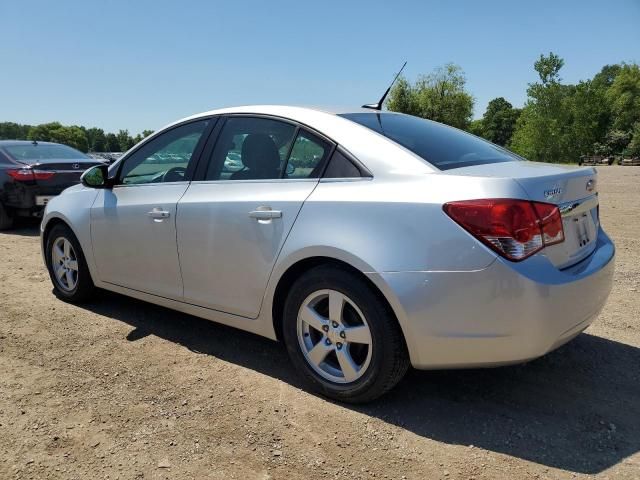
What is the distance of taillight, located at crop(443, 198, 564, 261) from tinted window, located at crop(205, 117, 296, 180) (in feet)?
4.00

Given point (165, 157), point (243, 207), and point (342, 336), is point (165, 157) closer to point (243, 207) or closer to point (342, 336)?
point (243, 207)

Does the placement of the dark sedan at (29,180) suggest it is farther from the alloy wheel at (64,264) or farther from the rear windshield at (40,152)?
the alloy wheel at (64,264)

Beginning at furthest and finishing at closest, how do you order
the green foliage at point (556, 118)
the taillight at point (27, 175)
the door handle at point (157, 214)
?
the green foliage at point (556, 118) → the taillight at point (27, 175) → the door handle at point (157, 214)

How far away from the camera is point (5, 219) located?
8938 mm

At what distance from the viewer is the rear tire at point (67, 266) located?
15.1ft

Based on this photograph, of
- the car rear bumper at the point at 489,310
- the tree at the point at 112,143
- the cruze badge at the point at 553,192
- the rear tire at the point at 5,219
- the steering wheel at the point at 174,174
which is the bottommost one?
the rear tire at the point at 5,219

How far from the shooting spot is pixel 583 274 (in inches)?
106

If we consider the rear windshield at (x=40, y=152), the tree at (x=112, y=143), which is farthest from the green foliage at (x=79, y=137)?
the rear windshield at (x=40, y=152)

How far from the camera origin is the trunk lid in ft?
8.52

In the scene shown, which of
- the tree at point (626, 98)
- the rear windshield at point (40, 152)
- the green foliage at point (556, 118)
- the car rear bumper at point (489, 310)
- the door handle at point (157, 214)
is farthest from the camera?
the tree at point (626, 98)

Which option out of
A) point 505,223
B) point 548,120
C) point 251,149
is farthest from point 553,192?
point 548,120

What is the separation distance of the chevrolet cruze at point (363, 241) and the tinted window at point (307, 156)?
0.04ft

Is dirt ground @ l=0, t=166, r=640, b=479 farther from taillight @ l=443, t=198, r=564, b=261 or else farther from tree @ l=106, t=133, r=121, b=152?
tree @ l=106, t=133, r=121, b=152

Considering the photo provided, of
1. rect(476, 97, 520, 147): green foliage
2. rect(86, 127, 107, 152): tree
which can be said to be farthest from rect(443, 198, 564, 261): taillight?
rect(86, 127, 107, 152): tree
